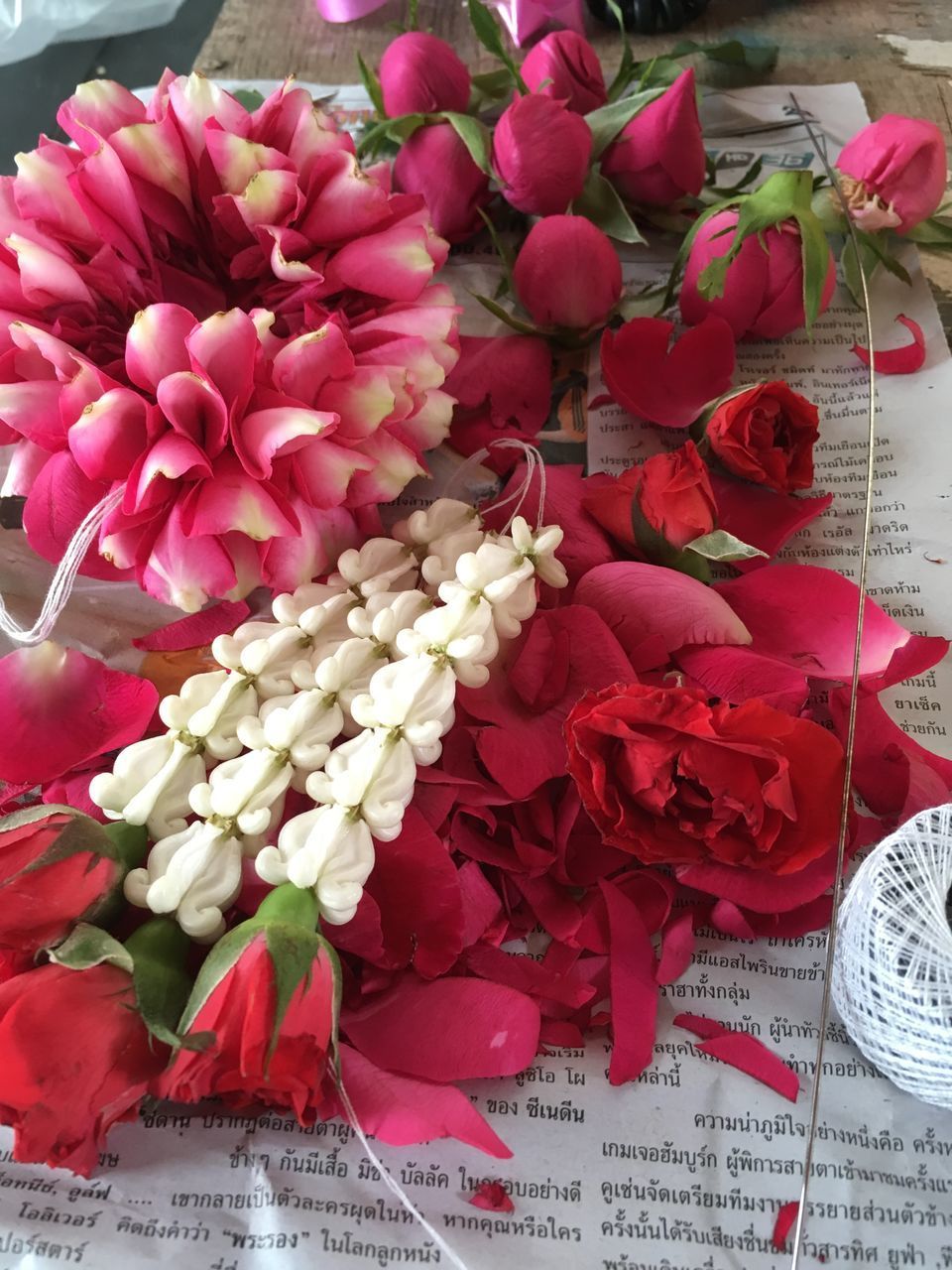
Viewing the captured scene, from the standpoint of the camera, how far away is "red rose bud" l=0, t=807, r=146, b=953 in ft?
0.77

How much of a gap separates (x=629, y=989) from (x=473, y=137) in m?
0.32

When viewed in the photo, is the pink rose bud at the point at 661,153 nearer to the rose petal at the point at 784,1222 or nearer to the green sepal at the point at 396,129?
the green sepal at the point at 396,129

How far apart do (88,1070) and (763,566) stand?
25 cm

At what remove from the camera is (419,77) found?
430 millimetres

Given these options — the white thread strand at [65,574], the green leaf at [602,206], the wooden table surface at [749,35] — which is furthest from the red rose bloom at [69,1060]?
the wooden table surface at [749,35]

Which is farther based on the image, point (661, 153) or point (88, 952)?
point (661, 153)

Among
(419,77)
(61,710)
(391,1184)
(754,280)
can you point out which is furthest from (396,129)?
(391,1184)

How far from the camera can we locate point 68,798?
0.29 meters

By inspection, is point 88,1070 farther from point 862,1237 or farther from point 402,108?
point 402,108

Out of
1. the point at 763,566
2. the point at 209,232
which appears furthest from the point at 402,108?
the point at 763,566

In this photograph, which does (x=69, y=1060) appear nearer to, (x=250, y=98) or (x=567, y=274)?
(x=567, y=274)

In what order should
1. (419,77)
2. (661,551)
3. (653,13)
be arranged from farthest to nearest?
(653,13) → (419,77) → (661,551)

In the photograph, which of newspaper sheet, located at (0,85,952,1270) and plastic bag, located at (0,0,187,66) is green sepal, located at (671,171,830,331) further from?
plastic bag, located at (0,0,187,66)

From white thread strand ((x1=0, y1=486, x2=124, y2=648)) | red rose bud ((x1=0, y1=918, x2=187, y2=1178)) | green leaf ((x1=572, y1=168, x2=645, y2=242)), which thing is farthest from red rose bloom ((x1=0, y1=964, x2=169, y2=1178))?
green leaf ((x1=572, y1=168, x2=645, y2=242))
